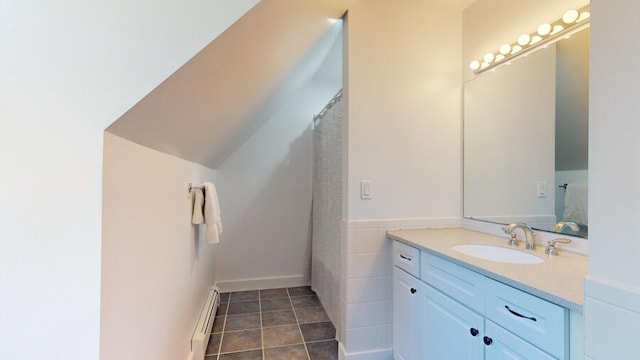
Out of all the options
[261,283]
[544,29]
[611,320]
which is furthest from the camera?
[261,283]

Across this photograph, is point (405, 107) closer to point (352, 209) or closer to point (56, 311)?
point (352, 209)

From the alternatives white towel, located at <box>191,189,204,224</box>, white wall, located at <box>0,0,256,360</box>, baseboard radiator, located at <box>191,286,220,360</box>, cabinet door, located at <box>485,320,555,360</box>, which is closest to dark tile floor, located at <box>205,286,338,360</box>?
baseboard radiator, located at <box>191,286,220,360</box>

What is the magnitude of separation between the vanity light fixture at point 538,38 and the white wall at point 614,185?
925 millimetres

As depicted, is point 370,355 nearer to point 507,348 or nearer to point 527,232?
point 507,348

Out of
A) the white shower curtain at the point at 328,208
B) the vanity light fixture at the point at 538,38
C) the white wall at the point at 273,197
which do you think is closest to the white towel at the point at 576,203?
the vanity light fixture at the point at 538,38

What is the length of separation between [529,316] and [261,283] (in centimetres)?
276

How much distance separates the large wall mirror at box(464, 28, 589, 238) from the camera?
4.50 ft

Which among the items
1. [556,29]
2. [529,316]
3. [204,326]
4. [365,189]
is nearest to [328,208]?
[365,189]

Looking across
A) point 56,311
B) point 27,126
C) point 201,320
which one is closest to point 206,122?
point 27,126

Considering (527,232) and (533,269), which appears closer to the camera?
(533,269)

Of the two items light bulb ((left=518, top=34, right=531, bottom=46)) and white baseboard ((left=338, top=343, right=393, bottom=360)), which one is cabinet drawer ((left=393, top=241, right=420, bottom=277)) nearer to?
white baseboard ((left=338, top=343, right=393, bottom=360))

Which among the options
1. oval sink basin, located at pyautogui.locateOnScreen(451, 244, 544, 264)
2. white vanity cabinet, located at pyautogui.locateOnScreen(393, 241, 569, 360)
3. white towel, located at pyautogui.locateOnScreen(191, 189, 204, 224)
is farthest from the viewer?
white towel, located at pyautogui.locateOnScreen(191, 189, 204, 224)

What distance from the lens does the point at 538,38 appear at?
5.04 ft

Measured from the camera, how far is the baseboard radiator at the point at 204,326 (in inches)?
71.2
